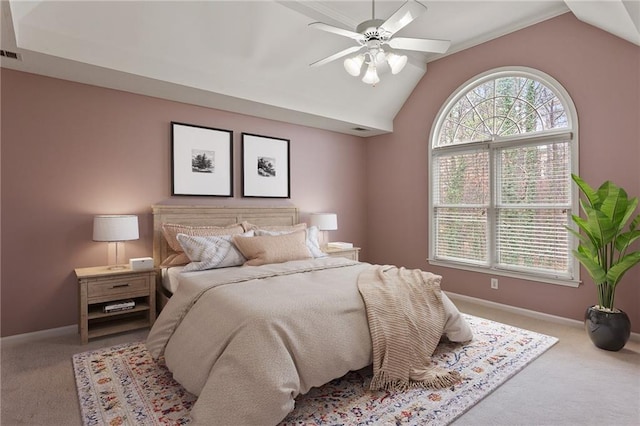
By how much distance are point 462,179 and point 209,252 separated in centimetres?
331

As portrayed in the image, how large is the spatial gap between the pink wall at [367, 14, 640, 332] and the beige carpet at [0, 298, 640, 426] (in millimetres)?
637

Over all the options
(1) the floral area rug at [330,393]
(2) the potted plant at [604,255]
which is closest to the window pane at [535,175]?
(2) the potted plant at [604,255]

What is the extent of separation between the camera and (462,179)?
4.61 m

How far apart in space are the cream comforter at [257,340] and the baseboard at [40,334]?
136 cm

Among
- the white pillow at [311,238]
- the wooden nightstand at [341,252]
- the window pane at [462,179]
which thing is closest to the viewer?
the white pillow at [311,238]

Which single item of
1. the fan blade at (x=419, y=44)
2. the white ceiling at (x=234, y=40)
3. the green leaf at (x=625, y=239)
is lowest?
the green leaf at (x=625, y=239)

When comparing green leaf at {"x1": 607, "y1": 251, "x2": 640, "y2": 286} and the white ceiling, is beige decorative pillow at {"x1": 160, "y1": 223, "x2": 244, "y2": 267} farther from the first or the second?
green leaf at {"x1": 607, "y1": 251, "x2": 640, "y2": 286}

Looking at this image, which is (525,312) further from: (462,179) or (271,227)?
(271,227)

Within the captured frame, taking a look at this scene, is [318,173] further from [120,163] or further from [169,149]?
[120,163]

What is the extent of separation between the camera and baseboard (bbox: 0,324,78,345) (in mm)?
3133

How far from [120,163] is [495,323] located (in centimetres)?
427

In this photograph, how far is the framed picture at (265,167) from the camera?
4531mm

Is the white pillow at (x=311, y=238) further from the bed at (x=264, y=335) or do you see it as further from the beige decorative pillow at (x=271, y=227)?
the bed at (x=264, y=335)

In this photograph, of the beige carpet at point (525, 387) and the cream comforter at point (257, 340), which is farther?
the beige carpet at point (525, 387)
